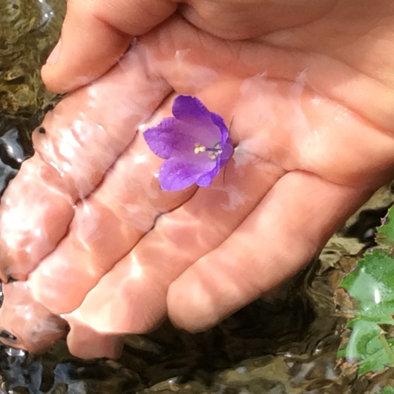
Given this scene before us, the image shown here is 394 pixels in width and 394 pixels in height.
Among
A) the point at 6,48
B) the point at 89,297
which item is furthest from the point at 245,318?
the point at 6,48

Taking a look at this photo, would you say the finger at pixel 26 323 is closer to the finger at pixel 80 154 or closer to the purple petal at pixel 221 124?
the finger at pixel 80 154

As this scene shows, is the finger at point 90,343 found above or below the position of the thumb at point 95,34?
below

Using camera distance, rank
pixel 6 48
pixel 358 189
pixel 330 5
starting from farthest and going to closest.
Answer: pixel 6 48 < pixel 358 189 < pixel 330 5

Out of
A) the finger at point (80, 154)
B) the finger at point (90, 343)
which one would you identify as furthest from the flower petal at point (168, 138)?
the finger at point (90, 343)

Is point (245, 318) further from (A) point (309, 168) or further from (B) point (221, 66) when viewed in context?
(B) point (221, 66)

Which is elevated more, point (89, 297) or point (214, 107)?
point (214, 107)

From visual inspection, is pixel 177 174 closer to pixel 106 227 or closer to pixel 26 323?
pixel 106 227

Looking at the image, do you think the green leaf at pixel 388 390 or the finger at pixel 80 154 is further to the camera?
the finger at pixel 80 154
